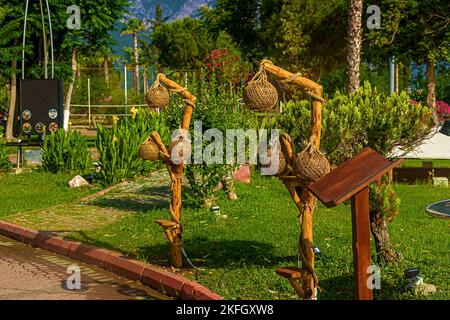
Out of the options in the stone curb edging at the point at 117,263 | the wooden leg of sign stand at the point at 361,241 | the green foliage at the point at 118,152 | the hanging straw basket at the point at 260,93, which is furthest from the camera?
the green foliage at the point at 118,152

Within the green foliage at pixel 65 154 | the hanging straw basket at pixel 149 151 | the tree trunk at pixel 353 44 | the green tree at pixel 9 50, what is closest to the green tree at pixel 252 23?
the green tree at pixel 9 50

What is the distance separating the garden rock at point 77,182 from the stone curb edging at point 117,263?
155 inches

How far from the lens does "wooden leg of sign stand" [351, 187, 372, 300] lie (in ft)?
21.2

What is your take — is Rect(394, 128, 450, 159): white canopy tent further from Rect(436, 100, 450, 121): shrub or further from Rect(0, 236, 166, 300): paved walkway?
Rect(436, 100, 450, 121): shrub

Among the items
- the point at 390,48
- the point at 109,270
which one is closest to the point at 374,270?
the point at 109,270

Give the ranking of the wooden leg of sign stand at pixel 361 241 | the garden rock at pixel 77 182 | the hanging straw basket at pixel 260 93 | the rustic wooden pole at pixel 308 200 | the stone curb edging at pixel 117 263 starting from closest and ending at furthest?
the wooden leg of sign stand at pixel 361 241 < the rustic wooden pole at pixel 308 200 < the hanging straw basket at pixel 260 93 < the stone curb edging at pixel 117 263 < the garden rock at pixel 77 182

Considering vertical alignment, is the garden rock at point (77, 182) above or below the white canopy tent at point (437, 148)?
below

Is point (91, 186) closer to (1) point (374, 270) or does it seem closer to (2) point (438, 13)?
(1) point (374, 270)

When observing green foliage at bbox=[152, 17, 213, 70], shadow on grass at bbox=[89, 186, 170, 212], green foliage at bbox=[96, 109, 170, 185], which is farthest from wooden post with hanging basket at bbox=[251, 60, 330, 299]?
green foliage at bbox=[152, 17, 213, 70]

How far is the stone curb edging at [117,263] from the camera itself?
8.00 metres

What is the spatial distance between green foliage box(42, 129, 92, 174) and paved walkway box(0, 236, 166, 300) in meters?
7.28

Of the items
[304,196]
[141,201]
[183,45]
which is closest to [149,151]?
[304,196]

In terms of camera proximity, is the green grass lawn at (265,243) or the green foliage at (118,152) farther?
the green foliage at (118,152)

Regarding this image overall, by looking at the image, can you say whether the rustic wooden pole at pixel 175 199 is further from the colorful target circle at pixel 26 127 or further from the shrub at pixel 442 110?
the shrub at pixel 442 110
